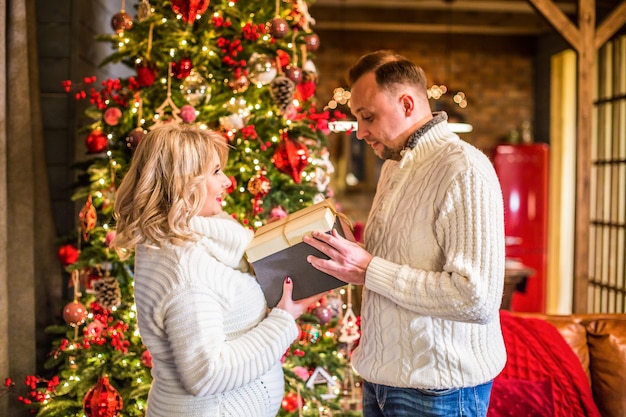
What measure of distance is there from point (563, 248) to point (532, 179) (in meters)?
0.88

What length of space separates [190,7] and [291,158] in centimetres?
70

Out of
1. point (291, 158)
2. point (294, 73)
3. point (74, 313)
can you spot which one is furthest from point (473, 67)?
point (74, 313)

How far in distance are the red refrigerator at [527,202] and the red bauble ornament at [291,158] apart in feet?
14.7

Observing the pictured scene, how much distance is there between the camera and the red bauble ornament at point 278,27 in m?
2.60

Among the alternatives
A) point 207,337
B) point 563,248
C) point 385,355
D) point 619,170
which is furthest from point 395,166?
point 563,248

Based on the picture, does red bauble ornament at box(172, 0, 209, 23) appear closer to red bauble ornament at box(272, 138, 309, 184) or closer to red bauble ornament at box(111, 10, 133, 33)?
red bauble ornament at box(111, 10, 133, 33)

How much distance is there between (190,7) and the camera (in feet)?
8.12

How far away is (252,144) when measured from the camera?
8.93ft

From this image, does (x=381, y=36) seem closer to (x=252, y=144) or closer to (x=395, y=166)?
(x=252, y=144)

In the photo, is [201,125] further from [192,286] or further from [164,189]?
[192,286]

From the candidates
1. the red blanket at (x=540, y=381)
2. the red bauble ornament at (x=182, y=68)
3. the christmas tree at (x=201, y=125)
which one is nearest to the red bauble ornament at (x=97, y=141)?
the christmas tree at (x=201, y=125)

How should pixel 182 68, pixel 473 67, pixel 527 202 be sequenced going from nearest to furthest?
1. pixel 182 68
2. pixel 527 202
3. pixel 473 67

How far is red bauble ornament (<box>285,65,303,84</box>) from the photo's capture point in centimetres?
266

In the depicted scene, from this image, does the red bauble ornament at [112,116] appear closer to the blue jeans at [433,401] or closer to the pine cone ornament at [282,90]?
the pine cone ornament at [282,90]
